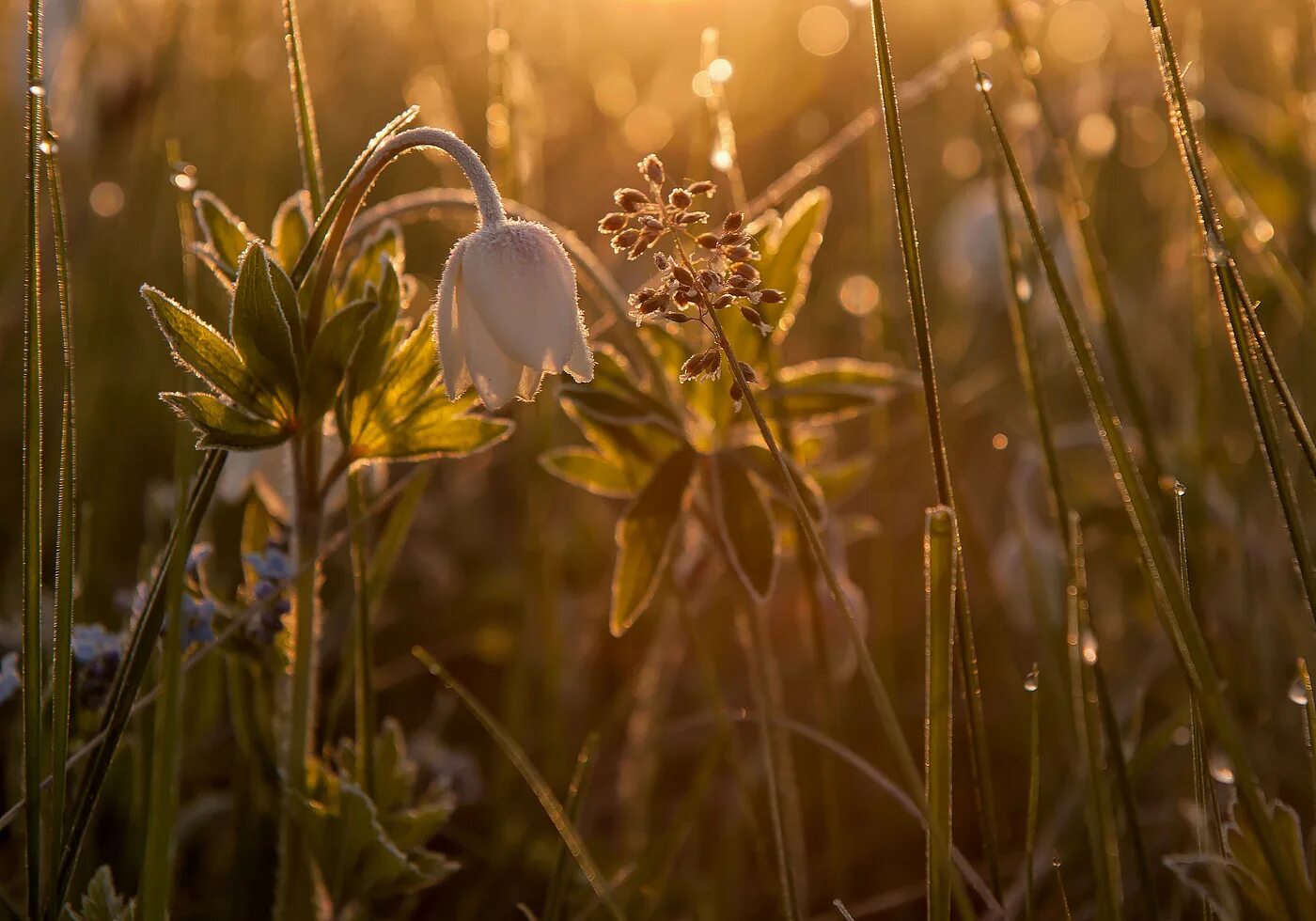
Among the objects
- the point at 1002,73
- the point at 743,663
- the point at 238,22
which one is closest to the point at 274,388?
the point at 743,663

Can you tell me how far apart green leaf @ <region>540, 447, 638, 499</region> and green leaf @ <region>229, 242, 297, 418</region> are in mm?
523

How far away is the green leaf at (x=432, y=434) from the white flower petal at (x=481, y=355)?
0.47 feet

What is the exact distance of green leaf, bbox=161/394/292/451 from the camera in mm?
1226

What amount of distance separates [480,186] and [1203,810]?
0.89 meters

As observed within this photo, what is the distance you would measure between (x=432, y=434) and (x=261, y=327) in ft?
0.85

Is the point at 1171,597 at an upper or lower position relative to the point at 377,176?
lower

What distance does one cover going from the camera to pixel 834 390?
1.70m

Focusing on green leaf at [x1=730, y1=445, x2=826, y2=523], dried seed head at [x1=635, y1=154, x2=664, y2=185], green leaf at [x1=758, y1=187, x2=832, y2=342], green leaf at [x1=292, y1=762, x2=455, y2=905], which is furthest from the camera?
green leaf at [x1=758, y1=187, x2=832, y2=342]

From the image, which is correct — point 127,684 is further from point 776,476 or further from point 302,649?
point 776,476

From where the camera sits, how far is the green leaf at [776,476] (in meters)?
1.57

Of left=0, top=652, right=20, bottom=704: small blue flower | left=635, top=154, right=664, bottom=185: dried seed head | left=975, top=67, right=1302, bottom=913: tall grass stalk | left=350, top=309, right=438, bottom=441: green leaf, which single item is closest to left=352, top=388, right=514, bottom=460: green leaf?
left=350, top=309, right=438, bottom=441: green leaf

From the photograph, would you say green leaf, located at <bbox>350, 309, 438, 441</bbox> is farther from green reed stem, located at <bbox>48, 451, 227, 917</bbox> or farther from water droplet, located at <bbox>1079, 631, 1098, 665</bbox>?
water droplet, located at <bbox>1079, 631, 1098, 665</bbox>

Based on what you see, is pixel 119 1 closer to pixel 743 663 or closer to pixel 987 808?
pixel 743 663

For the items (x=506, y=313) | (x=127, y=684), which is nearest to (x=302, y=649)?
(x=127, y=684)
